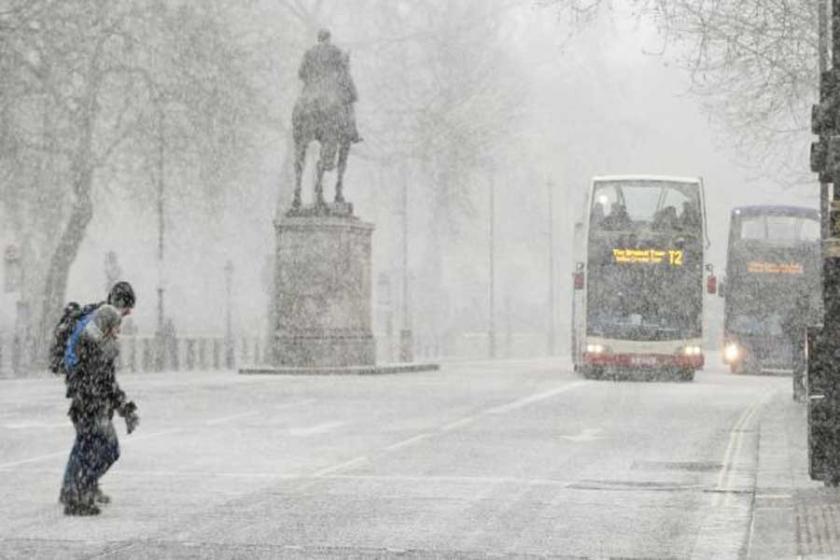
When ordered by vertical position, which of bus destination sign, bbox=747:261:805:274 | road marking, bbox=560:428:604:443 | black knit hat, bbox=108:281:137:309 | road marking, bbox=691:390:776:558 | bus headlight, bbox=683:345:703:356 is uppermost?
bus destination sign, bbox=747:261:805:274

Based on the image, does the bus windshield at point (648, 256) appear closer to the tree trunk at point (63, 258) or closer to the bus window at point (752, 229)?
the bus window at point (752, 229)

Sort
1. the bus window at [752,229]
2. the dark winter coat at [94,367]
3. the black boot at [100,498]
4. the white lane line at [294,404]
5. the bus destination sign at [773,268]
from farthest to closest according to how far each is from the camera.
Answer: the bus window at [752,229] < the bus destination sign at [773,268] < the white lane line at [294,404] < the black boot at [100,498] < the dark winter coat at [94,367]

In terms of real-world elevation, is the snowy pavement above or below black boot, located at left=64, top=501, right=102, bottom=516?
below

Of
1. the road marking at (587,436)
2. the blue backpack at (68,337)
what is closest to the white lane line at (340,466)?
the blue backpack at (68,337)

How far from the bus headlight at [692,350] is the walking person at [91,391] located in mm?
23243

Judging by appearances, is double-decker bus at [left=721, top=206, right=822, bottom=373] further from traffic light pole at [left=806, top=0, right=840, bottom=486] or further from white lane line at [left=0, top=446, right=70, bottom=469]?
traffic light pole at [left=806, top=0, right=840, bottom=486]

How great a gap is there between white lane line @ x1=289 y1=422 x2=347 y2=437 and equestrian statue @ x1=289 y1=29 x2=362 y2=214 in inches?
527

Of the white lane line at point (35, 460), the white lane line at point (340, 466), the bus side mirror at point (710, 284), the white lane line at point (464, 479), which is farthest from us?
the bus side mirror at point (710, 284)

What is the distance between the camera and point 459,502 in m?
11.7

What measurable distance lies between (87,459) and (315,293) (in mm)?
21479

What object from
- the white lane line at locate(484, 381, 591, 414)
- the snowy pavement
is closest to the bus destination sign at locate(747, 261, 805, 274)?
the white lane line at locate(484, 381, 591, 414)

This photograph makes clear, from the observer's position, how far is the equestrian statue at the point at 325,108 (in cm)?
3225

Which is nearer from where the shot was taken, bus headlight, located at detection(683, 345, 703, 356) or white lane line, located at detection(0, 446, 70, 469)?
white lane line, located at detection(0, 446, 70, 469)

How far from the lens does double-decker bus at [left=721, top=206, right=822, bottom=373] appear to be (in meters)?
41.7
